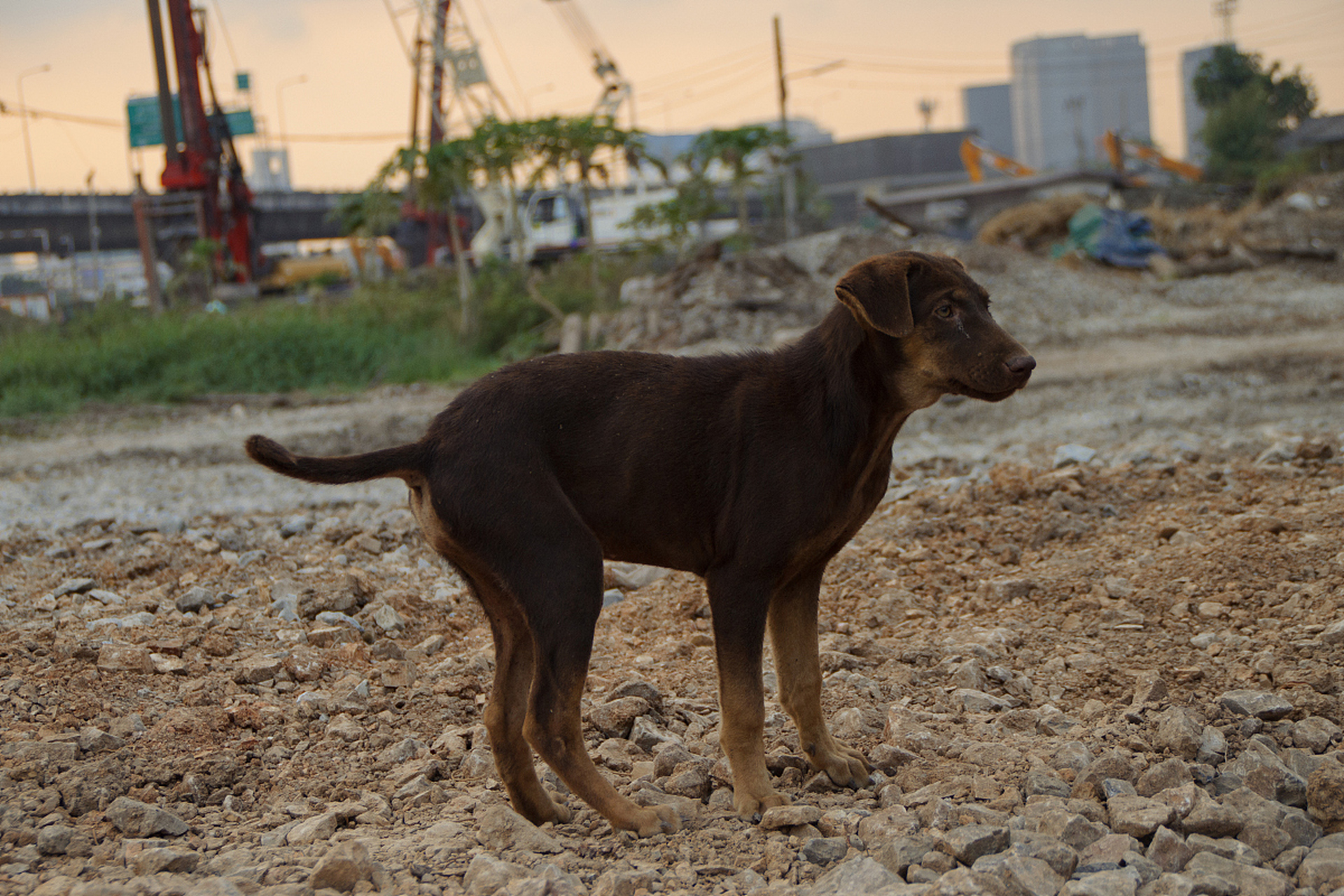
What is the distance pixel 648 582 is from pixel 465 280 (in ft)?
50.8

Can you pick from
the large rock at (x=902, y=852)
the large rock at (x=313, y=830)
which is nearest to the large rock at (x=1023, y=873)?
the large rock at (x=902, y=852)

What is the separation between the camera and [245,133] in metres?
47.3

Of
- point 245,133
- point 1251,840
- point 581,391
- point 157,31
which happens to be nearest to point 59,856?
point 581,391

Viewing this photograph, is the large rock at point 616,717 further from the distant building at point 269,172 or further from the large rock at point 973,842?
the distant building at point 269,172

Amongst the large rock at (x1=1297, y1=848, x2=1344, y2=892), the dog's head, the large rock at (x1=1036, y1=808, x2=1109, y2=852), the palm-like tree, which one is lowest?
the large rock at (x1=1297, y1=848, x2=1344, y2=892)

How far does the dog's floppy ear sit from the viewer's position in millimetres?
3283

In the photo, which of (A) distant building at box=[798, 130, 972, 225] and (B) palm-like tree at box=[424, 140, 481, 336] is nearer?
(B) palm-like tree at box=[424, 140, 481, 336]

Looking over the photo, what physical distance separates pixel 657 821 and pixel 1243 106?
6324 cm

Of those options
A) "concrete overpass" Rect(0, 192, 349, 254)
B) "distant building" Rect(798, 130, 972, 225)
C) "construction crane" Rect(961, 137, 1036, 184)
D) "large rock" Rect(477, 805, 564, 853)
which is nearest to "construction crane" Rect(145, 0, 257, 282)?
"concrete overpass" Rect(0, 192, 349, 254)

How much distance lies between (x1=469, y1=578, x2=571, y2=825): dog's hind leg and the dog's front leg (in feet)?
1.98

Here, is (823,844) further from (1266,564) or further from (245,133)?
(245,133)

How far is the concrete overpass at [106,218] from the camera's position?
4941cm

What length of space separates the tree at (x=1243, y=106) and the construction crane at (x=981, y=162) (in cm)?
946

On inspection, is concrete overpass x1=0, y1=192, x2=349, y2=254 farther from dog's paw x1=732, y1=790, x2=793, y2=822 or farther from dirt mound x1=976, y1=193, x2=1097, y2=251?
dog's paw x1=732, y1=790, x2=793, y2=822
